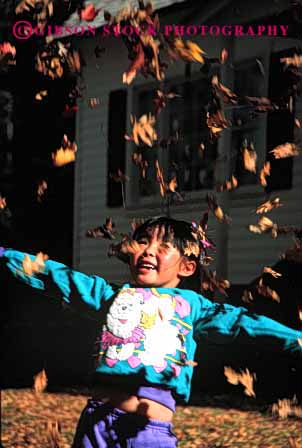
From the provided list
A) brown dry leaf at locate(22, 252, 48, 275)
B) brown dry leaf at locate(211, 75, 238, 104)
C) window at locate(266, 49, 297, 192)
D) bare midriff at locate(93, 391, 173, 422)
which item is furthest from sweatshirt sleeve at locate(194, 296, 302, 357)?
window at locate(266, 49, 297, 192)

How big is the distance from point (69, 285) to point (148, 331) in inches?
15.8

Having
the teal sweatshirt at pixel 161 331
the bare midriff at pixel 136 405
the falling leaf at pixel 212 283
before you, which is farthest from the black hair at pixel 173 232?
the bare midriff at pixel 136 405

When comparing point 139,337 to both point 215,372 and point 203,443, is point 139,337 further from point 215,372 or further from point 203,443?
point 215,372

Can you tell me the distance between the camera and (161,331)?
10.6 ft

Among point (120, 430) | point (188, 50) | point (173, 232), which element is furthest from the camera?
point (188, 50)

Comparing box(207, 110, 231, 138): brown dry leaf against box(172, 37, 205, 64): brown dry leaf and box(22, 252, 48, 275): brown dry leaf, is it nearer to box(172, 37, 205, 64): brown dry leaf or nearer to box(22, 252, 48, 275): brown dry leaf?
box(172, 37, 205, 64): brown dry leaf

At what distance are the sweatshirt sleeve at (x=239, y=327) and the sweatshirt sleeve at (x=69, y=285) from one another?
0.37 meters

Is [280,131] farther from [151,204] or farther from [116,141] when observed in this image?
[116,141]

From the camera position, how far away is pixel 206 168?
31.6ft

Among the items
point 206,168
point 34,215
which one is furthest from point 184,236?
point 34,215

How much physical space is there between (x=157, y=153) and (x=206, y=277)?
5963 millimetres

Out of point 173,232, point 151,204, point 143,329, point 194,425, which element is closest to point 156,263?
point 173,232

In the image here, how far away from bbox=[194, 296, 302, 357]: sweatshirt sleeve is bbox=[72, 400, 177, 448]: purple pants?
0.37 m

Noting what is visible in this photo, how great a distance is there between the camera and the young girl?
10.2 feet
